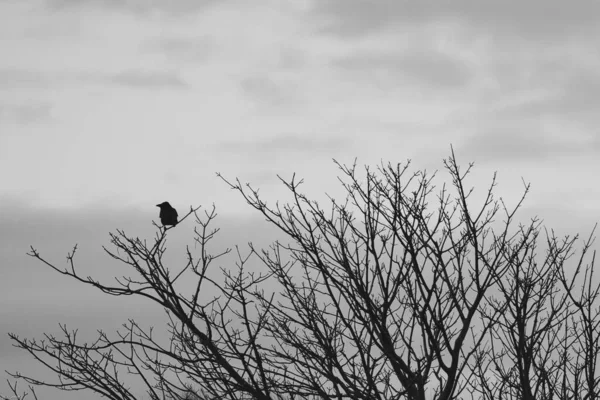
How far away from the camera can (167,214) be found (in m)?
11.0

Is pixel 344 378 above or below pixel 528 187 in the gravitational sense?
below

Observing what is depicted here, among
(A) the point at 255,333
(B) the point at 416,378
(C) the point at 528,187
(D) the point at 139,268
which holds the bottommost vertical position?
(B) the point at 416,378

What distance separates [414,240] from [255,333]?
6.20 feet

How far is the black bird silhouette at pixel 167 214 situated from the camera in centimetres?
1086

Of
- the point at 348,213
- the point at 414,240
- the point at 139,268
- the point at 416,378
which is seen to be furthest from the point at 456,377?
the point at 139,268

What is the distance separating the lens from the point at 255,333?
6293mm

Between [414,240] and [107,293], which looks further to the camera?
[414,240]

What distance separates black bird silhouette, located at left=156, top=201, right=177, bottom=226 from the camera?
10.9 meters

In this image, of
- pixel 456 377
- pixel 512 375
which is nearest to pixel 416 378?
pixel 456 377

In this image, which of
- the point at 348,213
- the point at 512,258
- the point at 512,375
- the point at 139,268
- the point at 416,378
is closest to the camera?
the point at 416,378

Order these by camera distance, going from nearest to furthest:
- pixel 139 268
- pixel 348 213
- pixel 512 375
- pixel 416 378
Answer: pixel 416 378, pixel 139 268, pixel 348 213, pixel 512 375

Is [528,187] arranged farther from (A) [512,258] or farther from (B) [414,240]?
(B) [414,240]

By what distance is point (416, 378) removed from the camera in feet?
19.5

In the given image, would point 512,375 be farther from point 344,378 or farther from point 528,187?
point 344,378
